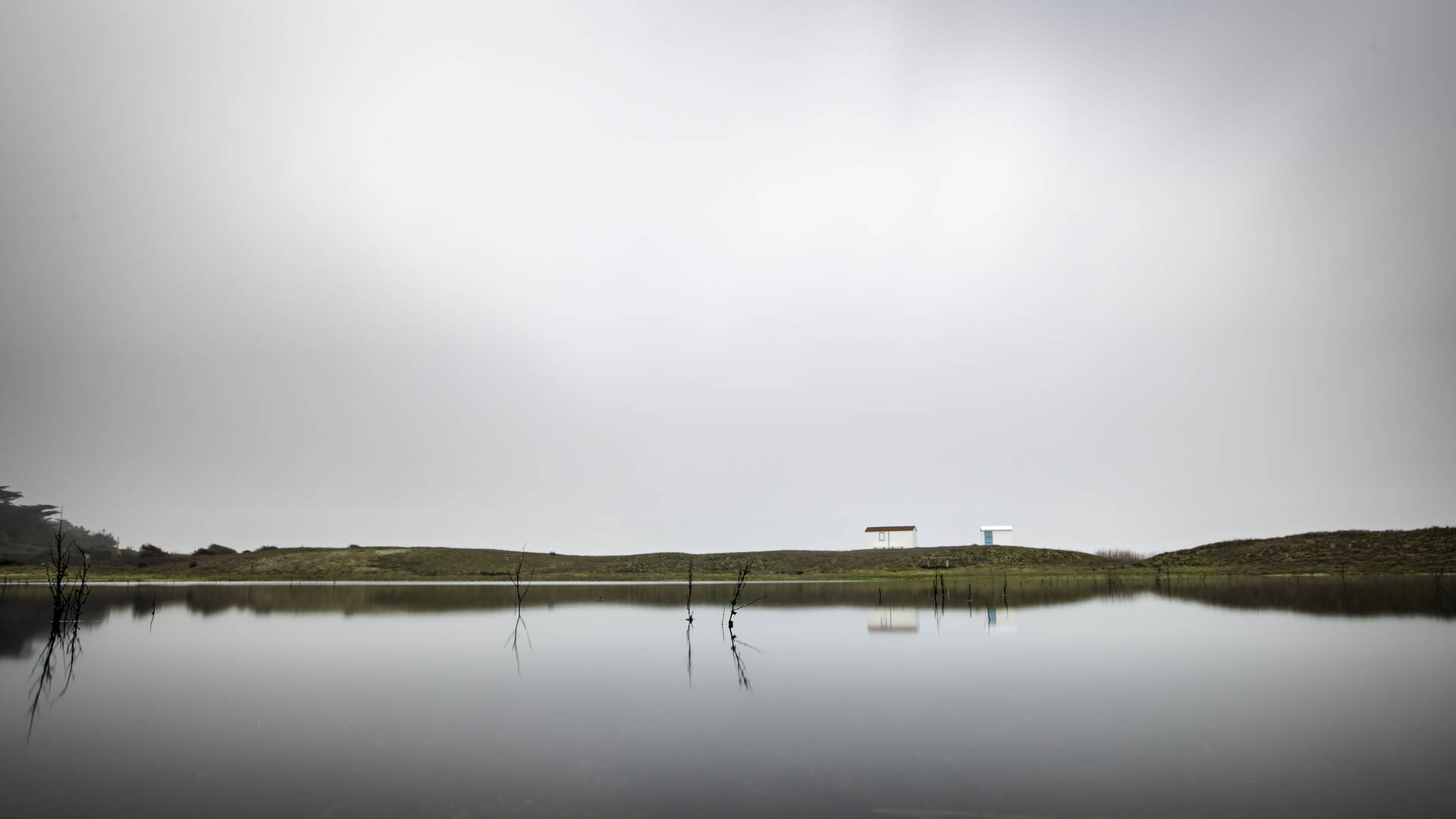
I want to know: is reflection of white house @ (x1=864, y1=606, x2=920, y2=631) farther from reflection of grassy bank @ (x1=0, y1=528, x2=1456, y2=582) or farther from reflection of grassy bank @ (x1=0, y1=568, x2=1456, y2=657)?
reflection of grassy bank @ (x1=0, y1=528, x2=1456, y2=582)

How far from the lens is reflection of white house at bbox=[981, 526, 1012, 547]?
87.8 m

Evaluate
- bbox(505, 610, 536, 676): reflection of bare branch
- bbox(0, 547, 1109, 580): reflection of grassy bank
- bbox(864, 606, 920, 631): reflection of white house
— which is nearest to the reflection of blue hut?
bbox(864, 606, 920, 631): reflection of white house

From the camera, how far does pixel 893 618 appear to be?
31391 millimetres

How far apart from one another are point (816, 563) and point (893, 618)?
55.3 metres

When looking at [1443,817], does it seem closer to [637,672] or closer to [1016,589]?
[637,672]

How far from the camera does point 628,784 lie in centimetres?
954

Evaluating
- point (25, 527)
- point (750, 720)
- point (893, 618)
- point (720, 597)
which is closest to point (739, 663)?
point (750, 720)

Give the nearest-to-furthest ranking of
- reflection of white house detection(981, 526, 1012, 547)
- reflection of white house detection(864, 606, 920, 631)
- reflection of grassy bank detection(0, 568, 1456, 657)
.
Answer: reflection of white house detection(864, 606, 920, 631) < reflection of grassy bank detection(0, 568, 1456, 657) < reflection of white house detection(981, 526, 1012, 547)

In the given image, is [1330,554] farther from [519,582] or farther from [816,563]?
[519,582]

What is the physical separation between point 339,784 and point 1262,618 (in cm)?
3231

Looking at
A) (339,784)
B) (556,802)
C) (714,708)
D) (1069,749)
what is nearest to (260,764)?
(339,784)

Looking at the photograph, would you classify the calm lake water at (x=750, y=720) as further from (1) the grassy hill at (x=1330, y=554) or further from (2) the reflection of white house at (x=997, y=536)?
(2) the reflection of white house at (x=997, y=536)

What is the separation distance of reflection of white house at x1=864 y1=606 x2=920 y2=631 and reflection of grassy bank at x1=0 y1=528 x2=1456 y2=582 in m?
33.7

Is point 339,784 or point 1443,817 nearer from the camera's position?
point 1443,817
